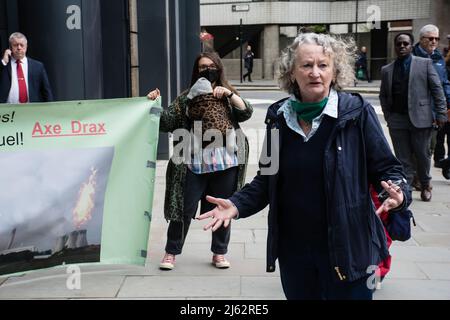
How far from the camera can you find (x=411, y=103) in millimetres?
7391

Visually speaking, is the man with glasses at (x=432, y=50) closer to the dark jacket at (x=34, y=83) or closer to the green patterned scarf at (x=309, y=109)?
the dark jacket at (x=34, y=83)

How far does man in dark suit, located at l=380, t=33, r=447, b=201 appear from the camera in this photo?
24.2 feet

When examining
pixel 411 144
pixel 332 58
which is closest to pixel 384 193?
pixel 332 58

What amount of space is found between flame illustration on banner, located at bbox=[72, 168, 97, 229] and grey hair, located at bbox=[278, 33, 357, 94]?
6.40 feet

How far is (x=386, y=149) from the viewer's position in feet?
9.35

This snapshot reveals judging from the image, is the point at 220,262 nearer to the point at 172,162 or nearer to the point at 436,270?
the point at 172,162


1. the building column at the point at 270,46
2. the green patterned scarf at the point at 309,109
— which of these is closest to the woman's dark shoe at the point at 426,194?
the green patterned scarf at the point at 309,109

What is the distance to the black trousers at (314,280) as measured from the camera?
2.88 m

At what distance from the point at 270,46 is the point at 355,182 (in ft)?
109

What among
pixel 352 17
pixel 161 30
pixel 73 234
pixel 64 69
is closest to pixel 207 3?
pixel 352 17

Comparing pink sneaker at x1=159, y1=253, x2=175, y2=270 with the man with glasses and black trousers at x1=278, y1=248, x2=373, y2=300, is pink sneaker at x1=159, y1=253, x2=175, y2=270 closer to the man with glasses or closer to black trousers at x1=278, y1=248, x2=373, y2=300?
black trousers at x1=278, y1=248, x2=373, y2=300

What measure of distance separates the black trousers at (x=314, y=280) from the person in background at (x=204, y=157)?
202 centimetres

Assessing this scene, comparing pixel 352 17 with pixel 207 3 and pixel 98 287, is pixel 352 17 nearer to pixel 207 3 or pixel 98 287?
pixel 207 3

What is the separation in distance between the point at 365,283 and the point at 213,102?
2.42 metres
